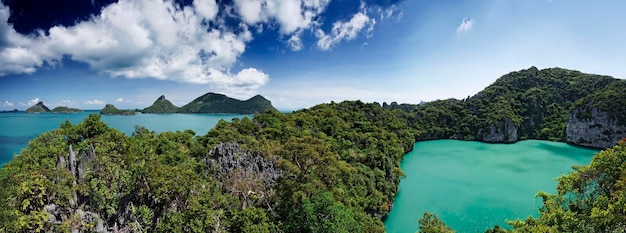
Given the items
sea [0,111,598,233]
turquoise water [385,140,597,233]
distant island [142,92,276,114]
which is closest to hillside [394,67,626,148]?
sea [0,111,598,233]

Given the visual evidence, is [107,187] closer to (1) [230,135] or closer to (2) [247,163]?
(2) [247,163]

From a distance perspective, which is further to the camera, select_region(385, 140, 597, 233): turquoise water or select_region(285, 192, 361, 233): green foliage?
select_region(385, 140, 597, 233): turquoise water

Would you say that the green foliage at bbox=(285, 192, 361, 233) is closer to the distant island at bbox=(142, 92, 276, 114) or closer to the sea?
the sea

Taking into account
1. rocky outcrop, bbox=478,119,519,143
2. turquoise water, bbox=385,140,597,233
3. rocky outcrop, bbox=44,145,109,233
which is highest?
rocky outcrop, bbox=44,145,109,233

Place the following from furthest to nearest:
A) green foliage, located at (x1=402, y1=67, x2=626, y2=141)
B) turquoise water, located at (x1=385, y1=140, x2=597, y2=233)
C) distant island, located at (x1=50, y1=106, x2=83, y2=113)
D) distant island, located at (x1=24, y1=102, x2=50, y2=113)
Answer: distant island, located at (x1=50, y1=106, x2=83, y2=113) < distant island, located at (x1=24, y1=102, x2=50, y2=113) < green foliage, located at (x1=402, y1=67, x2=626, y2=141) < turquoise water, located at (x1=385, y1=140, x2=597, y2=233)

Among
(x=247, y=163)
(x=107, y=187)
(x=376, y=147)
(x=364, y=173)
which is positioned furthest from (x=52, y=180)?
(x=376, y=147)

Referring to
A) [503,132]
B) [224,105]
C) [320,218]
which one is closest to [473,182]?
[320,218]

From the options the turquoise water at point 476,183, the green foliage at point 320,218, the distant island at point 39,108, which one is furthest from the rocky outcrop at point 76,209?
the distant island at point 39,108
